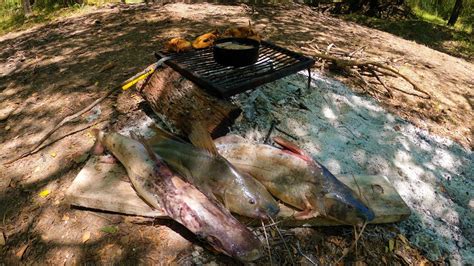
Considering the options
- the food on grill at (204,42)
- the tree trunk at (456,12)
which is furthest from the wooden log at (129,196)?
the tree trunk at (456,12)

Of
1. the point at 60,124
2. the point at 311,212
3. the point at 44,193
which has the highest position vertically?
the point at 311,212

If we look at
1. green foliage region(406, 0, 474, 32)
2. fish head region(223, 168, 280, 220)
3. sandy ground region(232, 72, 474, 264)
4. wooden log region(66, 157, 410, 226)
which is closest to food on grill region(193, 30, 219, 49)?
sandy ground region(232, 72, 474, 264)

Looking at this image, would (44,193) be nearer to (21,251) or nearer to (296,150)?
(21,251)

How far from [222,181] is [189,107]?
960mm

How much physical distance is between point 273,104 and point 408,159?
4.86ft

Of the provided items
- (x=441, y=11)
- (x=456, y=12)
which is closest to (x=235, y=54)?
(x=456, y=12)

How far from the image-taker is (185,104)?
3.14 metres

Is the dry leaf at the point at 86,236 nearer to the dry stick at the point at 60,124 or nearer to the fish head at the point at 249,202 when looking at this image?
the fish head at the point at 249,202

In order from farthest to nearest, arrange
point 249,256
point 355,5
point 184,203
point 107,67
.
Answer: point 355,5 → point 107,67 → point 184,203 → point 249,256

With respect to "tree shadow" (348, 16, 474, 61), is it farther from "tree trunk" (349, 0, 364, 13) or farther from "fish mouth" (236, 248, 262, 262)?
"fish mouth" (236, 248, 262, 262)

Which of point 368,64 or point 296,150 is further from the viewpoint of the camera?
point 368,64

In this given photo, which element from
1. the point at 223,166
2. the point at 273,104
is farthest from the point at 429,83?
the point at 223,166

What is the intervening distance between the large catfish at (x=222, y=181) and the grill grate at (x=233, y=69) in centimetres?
61

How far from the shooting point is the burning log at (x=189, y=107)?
2910 mm
